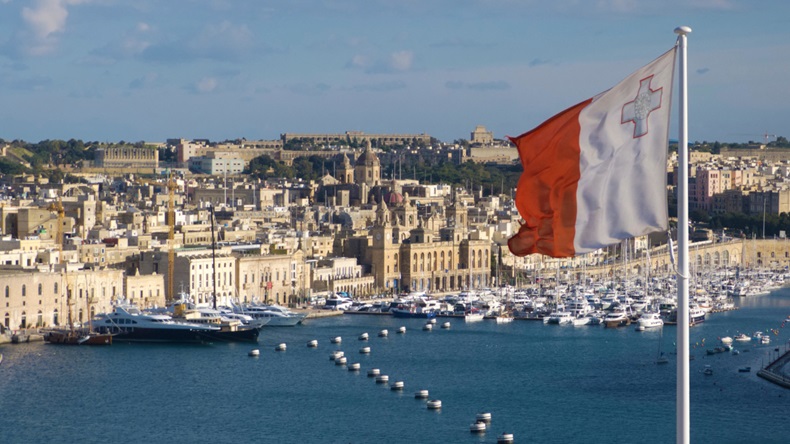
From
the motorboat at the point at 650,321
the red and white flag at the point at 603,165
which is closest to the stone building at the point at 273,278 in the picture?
the motorboat at the point at 650,321

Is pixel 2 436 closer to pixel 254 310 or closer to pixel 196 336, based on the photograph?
pixel 196 336

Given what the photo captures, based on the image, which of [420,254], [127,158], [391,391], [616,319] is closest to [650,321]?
[616,319]

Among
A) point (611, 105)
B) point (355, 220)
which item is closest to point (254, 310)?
point (355, 220)

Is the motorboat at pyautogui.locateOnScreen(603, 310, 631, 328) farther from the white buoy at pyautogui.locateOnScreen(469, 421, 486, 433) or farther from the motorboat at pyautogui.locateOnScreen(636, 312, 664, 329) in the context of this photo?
the white buoy at pyautogui.locateOnScreen(469, 421, 486, 433)

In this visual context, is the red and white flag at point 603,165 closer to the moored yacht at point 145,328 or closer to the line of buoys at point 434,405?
the line of buoys at point 434,405

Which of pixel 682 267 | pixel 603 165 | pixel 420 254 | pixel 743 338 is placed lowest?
pixel 743 338

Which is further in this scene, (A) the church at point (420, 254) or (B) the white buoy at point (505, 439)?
(A) the church at point (420, 254)

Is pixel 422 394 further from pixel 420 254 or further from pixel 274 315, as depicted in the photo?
pixel 420 254
